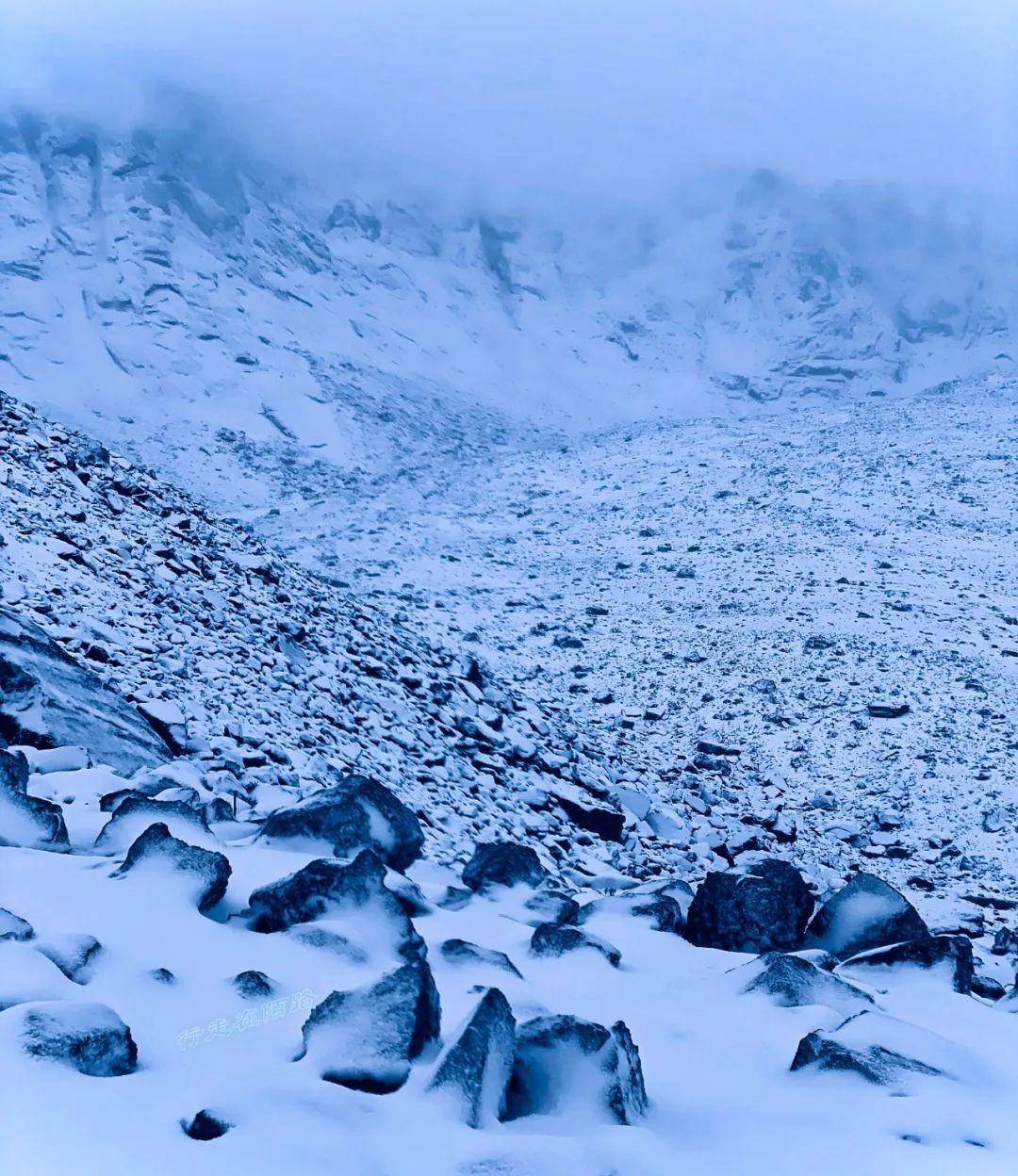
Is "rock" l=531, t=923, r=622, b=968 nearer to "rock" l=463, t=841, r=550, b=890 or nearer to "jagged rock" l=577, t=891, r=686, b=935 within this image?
"jagged rock" l=577, t=891, r=686, b=935

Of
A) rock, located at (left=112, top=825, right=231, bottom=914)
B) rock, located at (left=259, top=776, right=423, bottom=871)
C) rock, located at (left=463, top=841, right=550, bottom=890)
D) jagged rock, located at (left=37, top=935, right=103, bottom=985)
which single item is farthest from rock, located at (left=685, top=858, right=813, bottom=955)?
jagged rock, located at (left=37, top=935, right=103, bottom=985)

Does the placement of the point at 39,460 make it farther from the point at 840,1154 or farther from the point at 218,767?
the point at 840,1154

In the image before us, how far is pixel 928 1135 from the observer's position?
3.38 m

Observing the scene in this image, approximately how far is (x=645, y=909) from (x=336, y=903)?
7.14ft

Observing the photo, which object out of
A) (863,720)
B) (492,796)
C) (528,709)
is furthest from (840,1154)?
(863,720)

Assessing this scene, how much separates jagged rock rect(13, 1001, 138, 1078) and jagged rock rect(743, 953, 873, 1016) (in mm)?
2922

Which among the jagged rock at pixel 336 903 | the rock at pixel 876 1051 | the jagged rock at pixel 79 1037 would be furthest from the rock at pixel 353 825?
the rock at pixel 876 1051

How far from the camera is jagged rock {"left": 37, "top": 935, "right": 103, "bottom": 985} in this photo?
3777mm

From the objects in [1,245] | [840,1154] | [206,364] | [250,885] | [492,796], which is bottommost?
[492,796]

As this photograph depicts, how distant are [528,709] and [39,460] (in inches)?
282

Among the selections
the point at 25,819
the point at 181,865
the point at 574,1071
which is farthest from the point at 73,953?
the point at 574,1071

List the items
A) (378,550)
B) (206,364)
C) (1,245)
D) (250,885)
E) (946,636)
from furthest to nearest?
(1,245) → (206,364) → (378,550) → (946,636) → (250,885)

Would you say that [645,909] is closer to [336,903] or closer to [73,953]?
[336,903]

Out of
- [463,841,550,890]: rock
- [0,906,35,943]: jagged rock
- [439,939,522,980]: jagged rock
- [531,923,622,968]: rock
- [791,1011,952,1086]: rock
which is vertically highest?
[791,1011,952,1086]: rock
